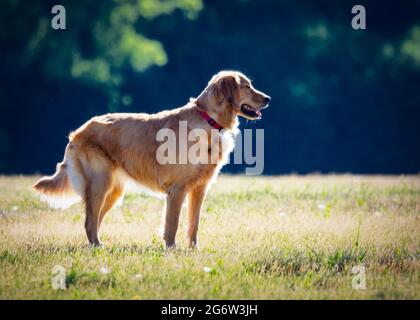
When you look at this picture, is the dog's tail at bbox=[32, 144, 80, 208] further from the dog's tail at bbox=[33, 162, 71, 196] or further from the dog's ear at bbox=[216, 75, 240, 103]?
the dog's ear at bbox=[216, 75, 240, 103]

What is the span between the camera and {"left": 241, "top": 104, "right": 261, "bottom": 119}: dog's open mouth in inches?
315

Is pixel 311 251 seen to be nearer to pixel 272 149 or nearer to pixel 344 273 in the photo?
pixel 344 273

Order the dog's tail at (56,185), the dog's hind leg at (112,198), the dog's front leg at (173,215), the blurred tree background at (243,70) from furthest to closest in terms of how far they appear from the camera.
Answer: the blurred tree background at (243,70)
the dog's hind leg at (112,198)
the dog's tail at (56,185)
the dog's front leg at (173,215)

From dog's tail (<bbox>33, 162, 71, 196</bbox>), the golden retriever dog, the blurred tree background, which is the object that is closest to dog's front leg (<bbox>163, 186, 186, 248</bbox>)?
the golden retriever dog

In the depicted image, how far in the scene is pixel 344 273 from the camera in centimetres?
641

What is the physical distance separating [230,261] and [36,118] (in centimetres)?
1903

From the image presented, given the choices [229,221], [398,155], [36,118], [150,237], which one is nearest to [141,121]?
[150,237]

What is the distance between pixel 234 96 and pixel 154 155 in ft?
3.59

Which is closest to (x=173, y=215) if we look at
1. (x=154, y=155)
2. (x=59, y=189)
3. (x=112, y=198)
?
(x=154, y=155)

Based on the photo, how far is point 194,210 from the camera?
7938mm

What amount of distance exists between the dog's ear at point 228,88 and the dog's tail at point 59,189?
195cm

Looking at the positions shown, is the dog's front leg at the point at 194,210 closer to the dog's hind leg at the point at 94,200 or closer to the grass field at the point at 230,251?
the grass field at the point at 230,251

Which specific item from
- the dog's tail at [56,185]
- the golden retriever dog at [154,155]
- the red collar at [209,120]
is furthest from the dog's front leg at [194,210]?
the dog's tail at [56,185]

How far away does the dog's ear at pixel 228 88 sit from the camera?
7.75 metres
